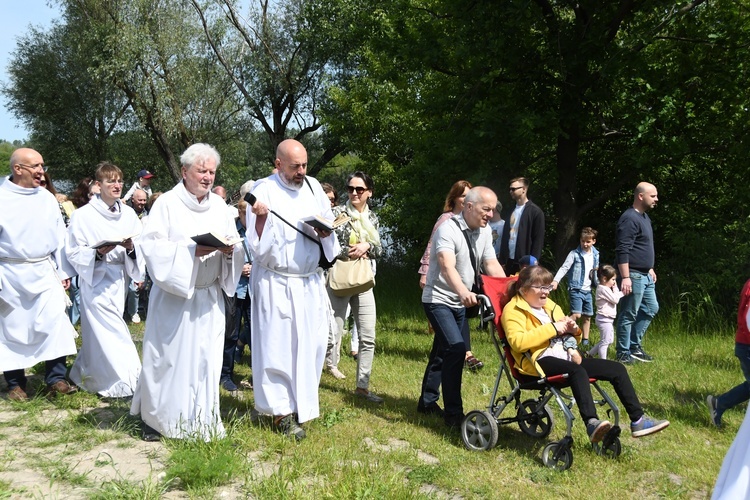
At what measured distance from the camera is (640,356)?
927 cm

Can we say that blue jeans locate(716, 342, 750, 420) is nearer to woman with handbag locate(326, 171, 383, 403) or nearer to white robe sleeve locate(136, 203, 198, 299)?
woman with handbag locate(326, 171, 383, 403)

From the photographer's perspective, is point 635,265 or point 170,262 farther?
point 635,265

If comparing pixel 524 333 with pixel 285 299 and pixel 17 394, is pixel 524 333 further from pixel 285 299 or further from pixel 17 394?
pixel 17 394

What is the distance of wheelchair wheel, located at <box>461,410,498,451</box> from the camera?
5523 mm

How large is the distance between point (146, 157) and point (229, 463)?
31281 millimetres

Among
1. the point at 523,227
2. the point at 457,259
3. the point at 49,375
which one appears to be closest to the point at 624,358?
the point at 523,227

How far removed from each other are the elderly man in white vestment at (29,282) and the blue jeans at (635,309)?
20.3 feet

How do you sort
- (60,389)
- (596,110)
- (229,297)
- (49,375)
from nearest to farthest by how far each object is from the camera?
(229,297)
(60,389)
(49,375)
(596,110)

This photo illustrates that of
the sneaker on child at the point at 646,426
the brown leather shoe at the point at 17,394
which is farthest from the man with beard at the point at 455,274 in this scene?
the brown leather shoe at the point at 17,394

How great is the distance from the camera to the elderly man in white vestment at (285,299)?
594cm

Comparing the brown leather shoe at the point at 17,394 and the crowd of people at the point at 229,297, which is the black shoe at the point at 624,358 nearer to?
the crowd of people at the point at 229,297

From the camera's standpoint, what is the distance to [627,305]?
30.3 feet

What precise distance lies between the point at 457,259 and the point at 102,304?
133 inches

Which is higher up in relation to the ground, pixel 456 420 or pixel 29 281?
pixel 29 281
